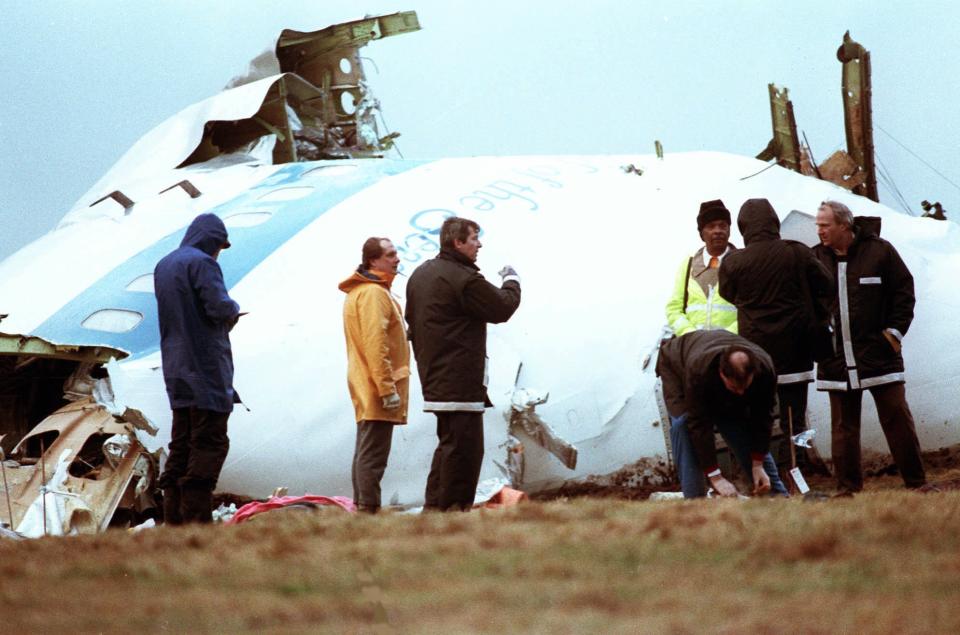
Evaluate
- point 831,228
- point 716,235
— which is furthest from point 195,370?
point 831,228

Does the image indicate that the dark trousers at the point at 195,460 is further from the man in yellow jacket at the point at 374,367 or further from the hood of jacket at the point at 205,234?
the hood of jacket at the point at 205,234

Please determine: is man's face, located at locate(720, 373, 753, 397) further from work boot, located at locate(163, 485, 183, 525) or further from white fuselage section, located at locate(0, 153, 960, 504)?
work boot, located at locate(163, 485, 183, 525)

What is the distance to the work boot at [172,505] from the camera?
7840 millimetres

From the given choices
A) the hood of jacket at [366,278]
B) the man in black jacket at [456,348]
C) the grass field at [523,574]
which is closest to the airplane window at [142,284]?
the hood of jacket at [366,278]

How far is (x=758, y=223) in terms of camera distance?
8.02 meters

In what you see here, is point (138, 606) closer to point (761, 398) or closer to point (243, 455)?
point (761, 398)

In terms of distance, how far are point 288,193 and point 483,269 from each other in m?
2.16

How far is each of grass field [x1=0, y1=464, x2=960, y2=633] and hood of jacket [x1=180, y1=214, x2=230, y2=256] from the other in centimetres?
267

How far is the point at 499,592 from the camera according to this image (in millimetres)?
3770

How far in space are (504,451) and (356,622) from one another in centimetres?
572

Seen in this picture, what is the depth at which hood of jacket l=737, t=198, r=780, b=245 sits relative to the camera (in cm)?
800

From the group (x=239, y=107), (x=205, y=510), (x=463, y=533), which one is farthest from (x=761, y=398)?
(x=239, y=107)

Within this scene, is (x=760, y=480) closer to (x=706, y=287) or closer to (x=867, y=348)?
(x=867, y=348)

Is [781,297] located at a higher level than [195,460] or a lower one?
higher
